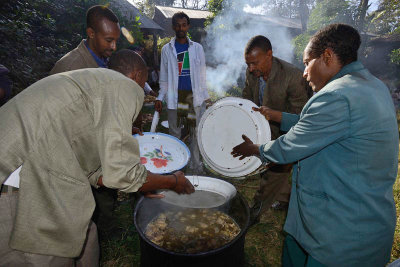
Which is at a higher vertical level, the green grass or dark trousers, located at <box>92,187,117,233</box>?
dark trousers, located at <box>92,187,117,233</box>

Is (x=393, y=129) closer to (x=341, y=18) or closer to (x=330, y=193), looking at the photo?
(x=330, y=193)

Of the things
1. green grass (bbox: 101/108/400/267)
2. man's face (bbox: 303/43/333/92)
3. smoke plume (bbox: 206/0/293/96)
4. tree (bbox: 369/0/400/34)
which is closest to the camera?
man's face (bbox: 303/43/333/92)

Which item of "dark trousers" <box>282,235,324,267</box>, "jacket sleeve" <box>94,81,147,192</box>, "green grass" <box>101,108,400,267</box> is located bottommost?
"green grass" <box>101,108,400,267</box>

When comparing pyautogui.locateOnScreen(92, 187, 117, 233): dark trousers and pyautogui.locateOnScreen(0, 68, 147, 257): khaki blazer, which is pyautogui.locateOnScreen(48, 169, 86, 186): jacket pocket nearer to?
pyautogui.locateOnScreen(0, 68, 147, 257): khaki blazer

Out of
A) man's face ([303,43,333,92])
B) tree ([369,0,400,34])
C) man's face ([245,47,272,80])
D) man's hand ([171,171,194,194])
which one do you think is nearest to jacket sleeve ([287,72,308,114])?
man's face ([245,47,272,80])

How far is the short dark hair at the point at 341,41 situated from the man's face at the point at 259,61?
5.16 ft

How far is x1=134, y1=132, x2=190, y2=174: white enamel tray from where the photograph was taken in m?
2.83

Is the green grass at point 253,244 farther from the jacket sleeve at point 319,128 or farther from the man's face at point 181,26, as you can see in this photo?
the man's face at point 181,26

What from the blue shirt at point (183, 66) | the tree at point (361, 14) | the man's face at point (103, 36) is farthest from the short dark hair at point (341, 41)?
the tree at point (361, 14)

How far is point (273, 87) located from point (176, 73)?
2.46 metres

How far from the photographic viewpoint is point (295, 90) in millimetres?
3387

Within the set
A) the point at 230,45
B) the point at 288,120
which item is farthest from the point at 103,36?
the point at 230,45

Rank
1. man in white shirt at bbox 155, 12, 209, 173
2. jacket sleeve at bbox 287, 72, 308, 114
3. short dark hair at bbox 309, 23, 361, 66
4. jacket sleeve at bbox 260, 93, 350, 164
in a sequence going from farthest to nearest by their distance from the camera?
man in white shirt at bbox 155, 12, 209, 173 → jacket sleeve at bbox 287, 72, 308, 114 → short dark hair at bbox 309, 23, 361, 66 → jacket sleeve at bbox 260, 93, 350, 164

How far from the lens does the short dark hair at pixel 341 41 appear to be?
5.47ft
